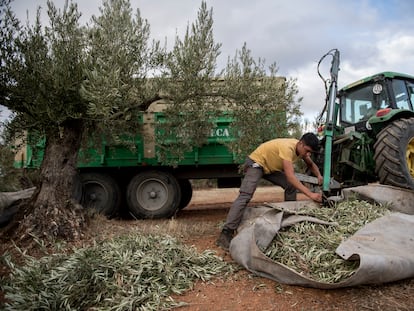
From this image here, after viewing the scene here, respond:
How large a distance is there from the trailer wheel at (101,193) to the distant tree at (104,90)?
1.31 metres

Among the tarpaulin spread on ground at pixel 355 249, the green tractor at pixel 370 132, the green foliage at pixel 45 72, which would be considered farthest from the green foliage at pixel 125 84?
the tarpaulin spread on ground at pixel 355 249

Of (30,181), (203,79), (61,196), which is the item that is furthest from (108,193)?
(203,79)

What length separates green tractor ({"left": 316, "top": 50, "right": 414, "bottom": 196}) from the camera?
527 cm

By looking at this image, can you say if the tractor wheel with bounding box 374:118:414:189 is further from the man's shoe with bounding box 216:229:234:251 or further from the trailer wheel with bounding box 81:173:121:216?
the trailer wheel with bounding box 81:173:121:216

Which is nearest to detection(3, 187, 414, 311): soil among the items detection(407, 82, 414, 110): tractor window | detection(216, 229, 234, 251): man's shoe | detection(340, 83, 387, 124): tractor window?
detection(216, 229, 234, 251): man's shoe

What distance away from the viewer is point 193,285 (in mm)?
3590

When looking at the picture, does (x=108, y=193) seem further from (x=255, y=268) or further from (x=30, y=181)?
(x=255, y=268)

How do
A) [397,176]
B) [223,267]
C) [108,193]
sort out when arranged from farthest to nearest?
[108,193]
[397,176]
[223,267]

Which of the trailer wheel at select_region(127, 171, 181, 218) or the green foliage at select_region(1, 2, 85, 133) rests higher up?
the green foliage at select_region(1, 2, 85, 133)

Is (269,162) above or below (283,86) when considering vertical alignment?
below

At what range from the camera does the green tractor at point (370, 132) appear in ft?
17.3

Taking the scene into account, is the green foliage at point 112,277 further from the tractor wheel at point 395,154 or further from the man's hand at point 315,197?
the tractor wheel at point 395,154

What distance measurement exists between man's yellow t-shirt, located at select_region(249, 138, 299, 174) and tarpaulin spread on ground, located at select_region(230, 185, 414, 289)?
0.50 meters

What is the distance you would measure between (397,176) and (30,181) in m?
6.65
